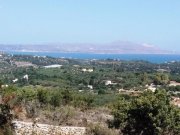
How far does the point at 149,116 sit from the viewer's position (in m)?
14.9

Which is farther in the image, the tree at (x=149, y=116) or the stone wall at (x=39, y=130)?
the tree at (x=149, y=116)

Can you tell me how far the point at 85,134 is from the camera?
13453 mm

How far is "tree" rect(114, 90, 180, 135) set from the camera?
48.5 feet

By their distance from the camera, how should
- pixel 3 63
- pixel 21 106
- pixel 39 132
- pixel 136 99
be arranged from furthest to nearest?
pixel 3 63
pixel 21 106
pixel 136 99
pixel 39 132

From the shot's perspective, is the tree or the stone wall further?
the tree

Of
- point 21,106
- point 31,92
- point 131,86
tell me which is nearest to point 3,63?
point 131,86

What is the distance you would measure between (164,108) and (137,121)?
1048 mm

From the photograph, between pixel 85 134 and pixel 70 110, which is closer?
pixel 85 134

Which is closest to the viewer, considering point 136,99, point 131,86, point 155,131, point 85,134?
point 85,134

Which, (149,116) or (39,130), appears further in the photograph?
(149,116)

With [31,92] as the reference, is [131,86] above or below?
below

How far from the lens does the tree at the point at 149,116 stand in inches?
582

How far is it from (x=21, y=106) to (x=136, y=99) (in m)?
4.54

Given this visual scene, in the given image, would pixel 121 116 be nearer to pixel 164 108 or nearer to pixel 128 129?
pixel 128 129
